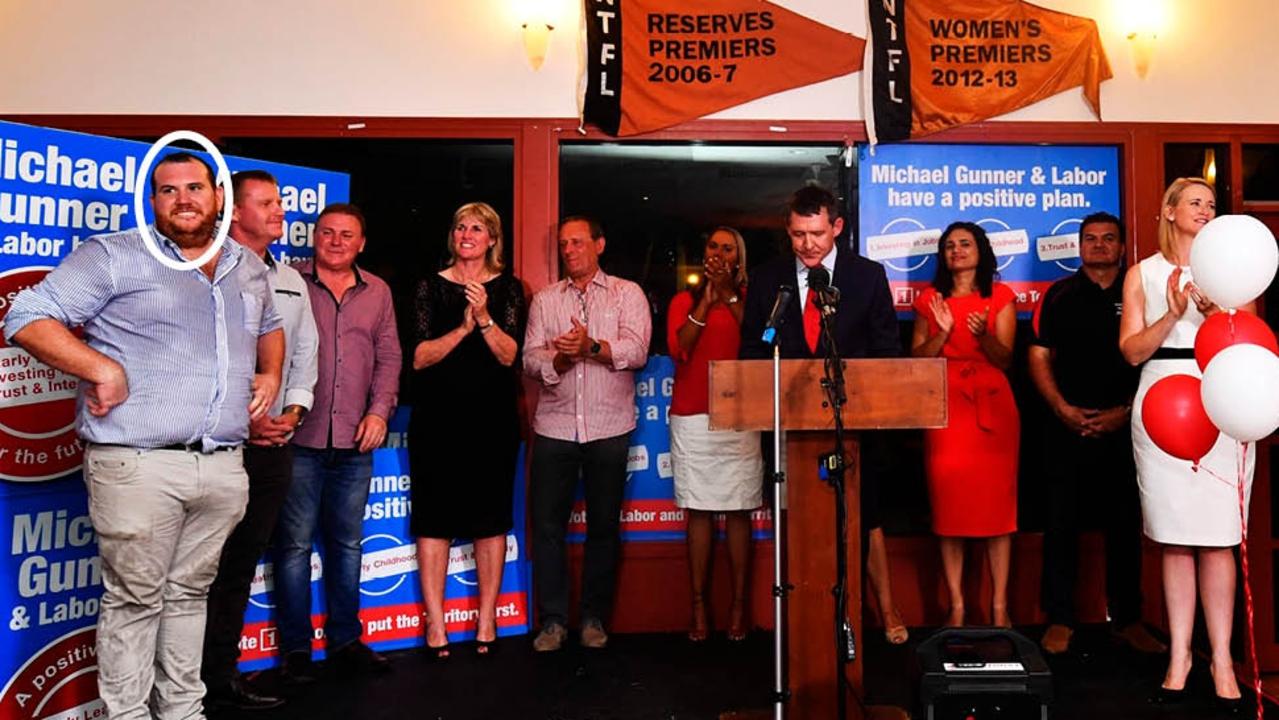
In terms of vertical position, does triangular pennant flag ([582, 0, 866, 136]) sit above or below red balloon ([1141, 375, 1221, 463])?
above

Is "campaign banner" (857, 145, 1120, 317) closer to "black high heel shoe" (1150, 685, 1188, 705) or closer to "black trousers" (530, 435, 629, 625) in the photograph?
"black trousers" (530, 435, 629, 625)

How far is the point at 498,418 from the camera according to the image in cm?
398

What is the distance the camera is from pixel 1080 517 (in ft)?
13.7

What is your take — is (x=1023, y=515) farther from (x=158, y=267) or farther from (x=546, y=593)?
(x=158, y=267)

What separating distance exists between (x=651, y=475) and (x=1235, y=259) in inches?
102

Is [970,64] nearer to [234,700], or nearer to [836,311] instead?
[836,311]

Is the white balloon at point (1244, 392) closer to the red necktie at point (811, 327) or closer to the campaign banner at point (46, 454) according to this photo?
the red necktie at point (811, 327)

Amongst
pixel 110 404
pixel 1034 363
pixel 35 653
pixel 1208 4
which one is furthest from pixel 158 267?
pixel 1208 4

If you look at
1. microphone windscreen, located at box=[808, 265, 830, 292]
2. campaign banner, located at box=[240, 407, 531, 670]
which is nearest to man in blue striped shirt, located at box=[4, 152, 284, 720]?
campaign banner, located at box=[240, 407, 531, 670]

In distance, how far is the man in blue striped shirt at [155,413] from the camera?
106 inches

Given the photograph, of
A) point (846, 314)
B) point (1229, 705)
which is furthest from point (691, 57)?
point (1229, 705)

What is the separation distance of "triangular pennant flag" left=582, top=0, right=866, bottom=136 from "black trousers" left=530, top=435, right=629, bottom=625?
160cm

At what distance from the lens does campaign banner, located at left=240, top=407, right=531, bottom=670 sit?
3.97 metres

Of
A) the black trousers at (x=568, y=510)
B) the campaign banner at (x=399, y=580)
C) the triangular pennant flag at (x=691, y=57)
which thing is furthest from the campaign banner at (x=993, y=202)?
the campaign banner at (x=399, y=580)
